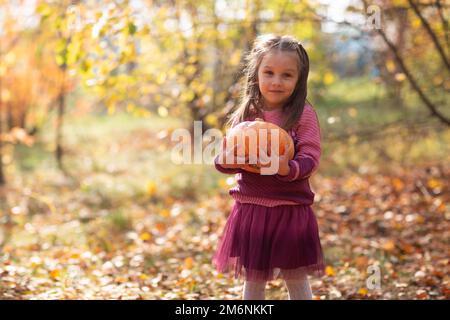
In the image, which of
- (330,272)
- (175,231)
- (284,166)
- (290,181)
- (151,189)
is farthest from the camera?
(151,189)

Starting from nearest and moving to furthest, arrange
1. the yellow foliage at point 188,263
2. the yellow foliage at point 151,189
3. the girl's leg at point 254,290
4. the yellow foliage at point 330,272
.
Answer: the girl's leg at point 254,290, the yellow foliage at point 330,272, the yellow foliage at point 188,263, the yellow foliage at point 151,189

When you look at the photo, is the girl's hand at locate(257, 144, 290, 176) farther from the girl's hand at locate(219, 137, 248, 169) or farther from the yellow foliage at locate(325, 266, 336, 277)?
the yellow foliage at locate(325, 266, 336, 277)

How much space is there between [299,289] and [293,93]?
0.93m

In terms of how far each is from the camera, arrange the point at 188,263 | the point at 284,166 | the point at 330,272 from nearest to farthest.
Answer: the point at 284,166, the point at 330,272, the point at 188,263

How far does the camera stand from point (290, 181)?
268cm

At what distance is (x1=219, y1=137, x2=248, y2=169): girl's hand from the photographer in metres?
2.60

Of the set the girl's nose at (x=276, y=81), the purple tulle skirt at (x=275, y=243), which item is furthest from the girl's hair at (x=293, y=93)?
the purple tulle skirt at (x=275, y=243)

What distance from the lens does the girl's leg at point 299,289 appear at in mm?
2850

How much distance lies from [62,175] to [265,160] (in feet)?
21.2

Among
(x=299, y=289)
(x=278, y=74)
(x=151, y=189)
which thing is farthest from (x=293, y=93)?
(x=151, y=189)

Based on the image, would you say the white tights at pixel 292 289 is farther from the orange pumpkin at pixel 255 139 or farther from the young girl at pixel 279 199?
the orange pumpkin at pixel 255 139

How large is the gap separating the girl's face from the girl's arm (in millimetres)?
146

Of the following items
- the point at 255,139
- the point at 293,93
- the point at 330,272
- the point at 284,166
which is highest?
the point at 293,93

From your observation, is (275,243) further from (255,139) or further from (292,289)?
(255,139)
